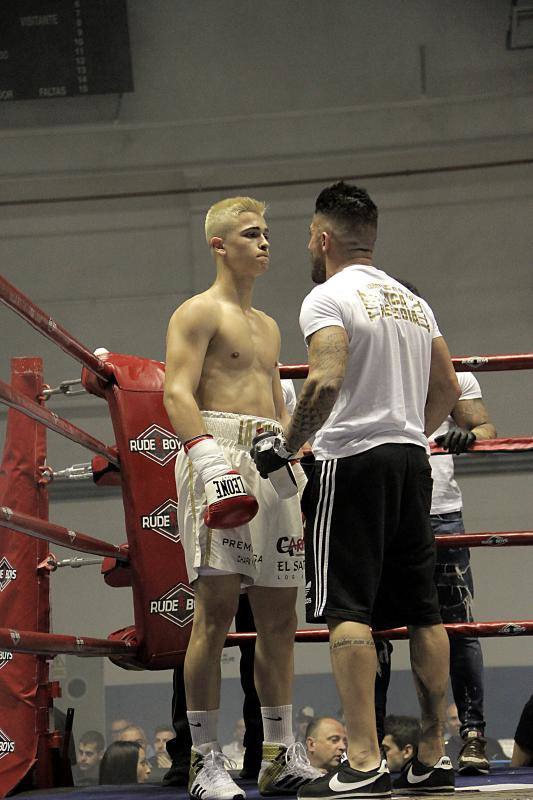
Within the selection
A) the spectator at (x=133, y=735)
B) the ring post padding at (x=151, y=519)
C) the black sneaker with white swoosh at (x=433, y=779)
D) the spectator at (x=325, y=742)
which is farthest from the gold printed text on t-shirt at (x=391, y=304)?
the spectator at (x=133, y=735)

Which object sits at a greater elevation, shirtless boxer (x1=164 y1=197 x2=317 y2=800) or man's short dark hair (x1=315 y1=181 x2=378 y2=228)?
man's short dark hair (x1=315 y1=181 x2=378 y2=228)

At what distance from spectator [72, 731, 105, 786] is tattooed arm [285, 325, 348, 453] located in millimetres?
4277

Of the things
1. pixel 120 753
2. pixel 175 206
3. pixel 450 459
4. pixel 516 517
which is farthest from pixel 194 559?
pixel 175 206

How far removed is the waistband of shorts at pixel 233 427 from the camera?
7.84 feet

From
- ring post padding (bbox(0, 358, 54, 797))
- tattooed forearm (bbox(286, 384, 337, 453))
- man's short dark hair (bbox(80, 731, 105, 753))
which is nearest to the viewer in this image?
tattooed forearm (bbox(286, 384, 337, 453))

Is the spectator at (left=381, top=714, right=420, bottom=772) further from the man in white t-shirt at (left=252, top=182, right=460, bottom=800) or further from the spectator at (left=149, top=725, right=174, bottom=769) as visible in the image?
the spectator at (left=149, top=725, right=174, bottom=769)

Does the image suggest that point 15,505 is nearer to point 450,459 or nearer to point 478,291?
point 450,459

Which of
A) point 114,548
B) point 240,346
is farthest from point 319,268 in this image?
point 114,548

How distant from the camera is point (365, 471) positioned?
2.09 m

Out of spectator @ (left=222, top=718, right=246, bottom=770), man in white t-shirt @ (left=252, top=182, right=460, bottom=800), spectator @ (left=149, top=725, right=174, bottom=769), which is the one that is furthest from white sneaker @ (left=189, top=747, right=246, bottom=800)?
spectator @ (left=222, top=718, right=246, bottom=770)

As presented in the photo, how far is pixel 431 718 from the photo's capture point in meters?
2.12

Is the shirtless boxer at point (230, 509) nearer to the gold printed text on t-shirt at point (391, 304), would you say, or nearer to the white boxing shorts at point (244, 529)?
the white boxing shorts at point (244, 529)

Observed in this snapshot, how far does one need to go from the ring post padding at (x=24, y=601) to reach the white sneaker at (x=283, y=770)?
2.03 feet

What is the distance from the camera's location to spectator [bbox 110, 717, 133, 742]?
6.63 metres
